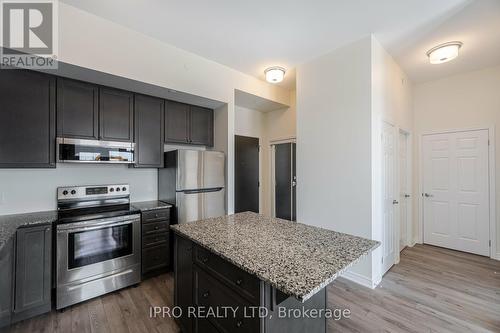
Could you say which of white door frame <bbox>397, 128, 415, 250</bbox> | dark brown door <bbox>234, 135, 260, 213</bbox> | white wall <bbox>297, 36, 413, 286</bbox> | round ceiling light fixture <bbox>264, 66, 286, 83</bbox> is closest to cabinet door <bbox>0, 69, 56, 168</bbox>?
round ceiling light fixture <bbox>264, 66, 286, 83</bbox>

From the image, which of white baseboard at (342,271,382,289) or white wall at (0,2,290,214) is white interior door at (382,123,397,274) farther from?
white wall at (0,2,290,214)

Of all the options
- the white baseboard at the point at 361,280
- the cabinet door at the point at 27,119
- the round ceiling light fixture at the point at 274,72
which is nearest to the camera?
the cabinet door at the point at 27,119

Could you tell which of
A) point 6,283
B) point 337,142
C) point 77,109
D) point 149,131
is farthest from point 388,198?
point 6,283

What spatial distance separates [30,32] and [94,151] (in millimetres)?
1258

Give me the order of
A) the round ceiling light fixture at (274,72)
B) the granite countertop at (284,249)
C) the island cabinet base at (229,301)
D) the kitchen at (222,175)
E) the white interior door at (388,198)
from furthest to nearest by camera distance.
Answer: the round ceiling light fixture at (274,72), the white interior door at (388,198), the kitchen at (222,175), the island cabinet base at (229,301), the granite countertop at (284,249)

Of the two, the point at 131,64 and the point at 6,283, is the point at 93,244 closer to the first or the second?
the point at 6,283

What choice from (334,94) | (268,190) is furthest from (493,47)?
(268,190)

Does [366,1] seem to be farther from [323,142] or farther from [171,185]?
[171,185]

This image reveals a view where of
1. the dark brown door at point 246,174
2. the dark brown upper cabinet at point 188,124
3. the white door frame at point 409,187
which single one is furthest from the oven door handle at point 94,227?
the white door frame at point 409,187

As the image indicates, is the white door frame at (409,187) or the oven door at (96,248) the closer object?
the oven door at (96,248)

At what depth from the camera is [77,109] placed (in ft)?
8.39

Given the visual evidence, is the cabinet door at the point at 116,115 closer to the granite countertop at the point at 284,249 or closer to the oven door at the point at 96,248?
the oven door at the point at 96,248

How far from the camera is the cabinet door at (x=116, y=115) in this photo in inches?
107

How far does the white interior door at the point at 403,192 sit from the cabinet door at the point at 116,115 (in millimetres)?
4053
